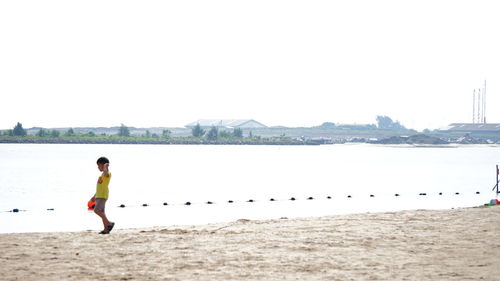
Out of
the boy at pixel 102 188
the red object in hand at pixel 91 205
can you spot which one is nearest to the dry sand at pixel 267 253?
the boy at pixel 102 188

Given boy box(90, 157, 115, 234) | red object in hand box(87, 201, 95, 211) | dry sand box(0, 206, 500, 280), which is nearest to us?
dry sand box(0, 206, 500, 280)

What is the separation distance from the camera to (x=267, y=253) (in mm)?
13039

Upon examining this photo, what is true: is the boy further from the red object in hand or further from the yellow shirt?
the red object in hand

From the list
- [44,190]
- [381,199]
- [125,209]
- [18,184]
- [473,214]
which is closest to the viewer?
[473,214]

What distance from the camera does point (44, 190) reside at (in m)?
44.3

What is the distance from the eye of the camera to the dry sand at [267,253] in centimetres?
1113

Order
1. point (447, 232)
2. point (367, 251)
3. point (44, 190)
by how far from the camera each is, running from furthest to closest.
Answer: point (44, 190) → point (447, 232) → point (367, 251)

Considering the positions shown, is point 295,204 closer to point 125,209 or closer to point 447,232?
point 125,209

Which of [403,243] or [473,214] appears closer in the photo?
[403,243]

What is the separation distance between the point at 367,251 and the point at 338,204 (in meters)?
22.8

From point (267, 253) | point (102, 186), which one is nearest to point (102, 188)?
point (102, 186)

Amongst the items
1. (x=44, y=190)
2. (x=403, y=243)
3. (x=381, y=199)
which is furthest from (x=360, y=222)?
(x=44, y=190)

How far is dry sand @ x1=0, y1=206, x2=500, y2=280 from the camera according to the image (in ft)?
36.5

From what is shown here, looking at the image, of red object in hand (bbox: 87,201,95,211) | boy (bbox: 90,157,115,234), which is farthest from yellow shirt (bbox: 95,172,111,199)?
red object in hand (bbox: 87,201,95,211)
